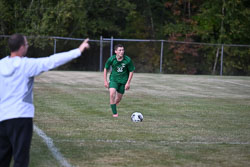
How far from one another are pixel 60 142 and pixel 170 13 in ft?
106

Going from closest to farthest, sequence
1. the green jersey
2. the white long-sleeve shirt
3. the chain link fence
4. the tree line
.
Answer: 1. the white long-sleeve shirt
2. the green jersey
3. the chain link fence
4. the tree line

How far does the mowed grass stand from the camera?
6.00 meters

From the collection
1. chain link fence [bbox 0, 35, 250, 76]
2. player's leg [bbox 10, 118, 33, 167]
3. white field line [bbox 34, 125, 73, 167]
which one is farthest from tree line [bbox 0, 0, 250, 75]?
player's leg [bbox 10, 118, 33, 167]

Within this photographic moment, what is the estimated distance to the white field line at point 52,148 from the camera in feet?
18.6

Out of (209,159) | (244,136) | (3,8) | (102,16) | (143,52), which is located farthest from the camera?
(102,16)

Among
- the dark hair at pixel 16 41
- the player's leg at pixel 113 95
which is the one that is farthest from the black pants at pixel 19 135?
the player's leg at pixel 113 95

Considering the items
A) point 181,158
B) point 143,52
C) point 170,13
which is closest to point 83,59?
point 143,52

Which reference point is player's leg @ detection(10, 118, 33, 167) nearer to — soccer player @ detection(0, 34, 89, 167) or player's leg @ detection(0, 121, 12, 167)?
soccer player @ detection(0, 34, 89, 167)

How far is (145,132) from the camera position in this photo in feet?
26.5

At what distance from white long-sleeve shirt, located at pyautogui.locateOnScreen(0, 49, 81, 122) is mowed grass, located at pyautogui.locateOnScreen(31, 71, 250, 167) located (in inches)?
59.8

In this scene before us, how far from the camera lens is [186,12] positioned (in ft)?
124

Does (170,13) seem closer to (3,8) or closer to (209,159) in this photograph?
(3,8)

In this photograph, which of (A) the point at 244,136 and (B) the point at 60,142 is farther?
(A) the point at 244,136

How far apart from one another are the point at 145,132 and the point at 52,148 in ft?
7.08
